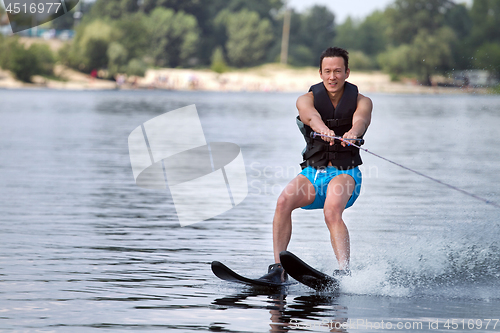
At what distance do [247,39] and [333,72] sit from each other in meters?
100

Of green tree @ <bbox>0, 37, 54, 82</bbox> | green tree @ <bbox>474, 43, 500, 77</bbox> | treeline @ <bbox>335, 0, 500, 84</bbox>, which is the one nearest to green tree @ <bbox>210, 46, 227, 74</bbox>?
treeline @ <bbox>335, 0, 500, 84</bbox>

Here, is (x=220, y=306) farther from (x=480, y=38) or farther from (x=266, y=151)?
(x=480, y=38)

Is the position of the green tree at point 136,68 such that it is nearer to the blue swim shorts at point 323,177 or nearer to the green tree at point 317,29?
the green tree at point 317,29

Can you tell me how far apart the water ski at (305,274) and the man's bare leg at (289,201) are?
0.32 meters

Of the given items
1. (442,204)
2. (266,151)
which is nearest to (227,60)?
(266,151)

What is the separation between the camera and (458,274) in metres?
6.48

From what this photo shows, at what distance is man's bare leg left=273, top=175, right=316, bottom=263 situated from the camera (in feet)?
19.6

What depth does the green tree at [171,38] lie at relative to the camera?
331 feet

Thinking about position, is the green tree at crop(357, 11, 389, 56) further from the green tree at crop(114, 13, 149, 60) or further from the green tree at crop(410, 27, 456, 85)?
the green tree at crop(114, 13, 149, 60)

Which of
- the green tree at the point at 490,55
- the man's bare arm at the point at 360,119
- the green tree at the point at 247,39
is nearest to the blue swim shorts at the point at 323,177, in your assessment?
the man's bare arm at the point at 360,119

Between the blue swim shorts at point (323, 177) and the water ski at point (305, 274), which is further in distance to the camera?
the blue swim shorts at point (323, 177)

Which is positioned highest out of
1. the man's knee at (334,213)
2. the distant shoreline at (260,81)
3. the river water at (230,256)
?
the man's knee at (334,213)

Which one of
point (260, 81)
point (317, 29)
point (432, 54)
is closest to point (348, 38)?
point (317, 29)

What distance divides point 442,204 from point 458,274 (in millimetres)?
4337
